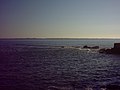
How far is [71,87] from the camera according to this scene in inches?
1404

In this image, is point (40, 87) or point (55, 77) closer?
point (40, 87)

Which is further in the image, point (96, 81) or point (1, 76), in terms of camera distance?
point (1, 76)

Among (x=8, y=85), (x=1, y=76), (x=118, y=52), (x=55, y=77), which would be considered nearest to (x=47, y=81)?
(x=55, y=77)

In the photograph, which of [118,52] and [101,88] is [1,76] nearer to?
[101,88]

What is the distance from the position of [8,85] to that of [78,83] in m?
→ 11.4

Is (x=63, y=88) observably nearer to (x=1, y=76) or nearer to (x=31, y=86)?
(x=31, y=86)

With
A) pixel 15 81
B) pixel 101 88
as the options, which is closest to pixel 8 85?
pixel 15 81

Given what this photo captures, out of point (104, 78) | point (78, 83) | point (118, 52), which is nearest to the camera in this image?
point (78, 83)

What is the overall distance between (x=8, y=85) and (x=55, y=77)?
10359 mm

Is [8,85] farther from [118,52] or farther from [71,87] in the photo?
[118,52]

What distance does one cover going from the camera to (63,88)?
3481 centimetres

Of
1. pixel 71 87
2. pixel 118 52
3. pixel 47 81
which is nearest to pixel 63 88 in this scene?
pixel 71 87

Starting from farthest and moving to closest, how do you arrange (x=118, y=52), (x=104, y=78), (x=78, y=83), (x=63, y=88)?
1. (x=118, y=52)
2. (x=104, y=78)
3. (x=78, y=83)
4. (x=63, y=88)

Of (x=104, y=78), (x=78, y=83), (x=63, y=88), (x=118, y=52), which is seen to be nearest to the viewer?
(x=63, y=88)
